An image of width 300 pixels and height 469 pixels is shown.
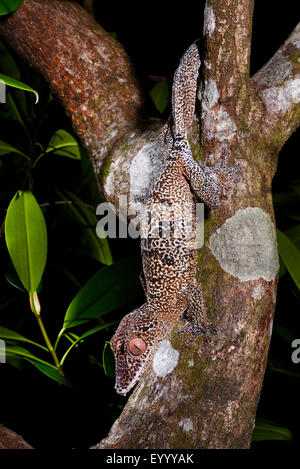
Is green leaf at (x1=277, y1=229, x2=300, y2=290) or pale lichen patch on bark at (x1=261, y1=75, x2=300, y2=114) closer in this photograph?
Answer: pale lichen patch on bark at (x1=261, y1=75, x2=300, y2=114)

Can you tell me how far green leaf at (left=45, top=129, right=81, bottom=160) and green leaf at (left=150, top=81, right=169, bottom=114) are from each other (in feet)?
2.44

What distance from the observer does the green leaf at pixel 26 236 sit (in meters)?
2.34

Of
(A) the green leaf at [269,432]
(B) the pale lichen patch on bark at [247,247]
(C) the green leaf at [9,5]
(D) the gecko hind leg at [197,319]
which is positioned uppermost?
(C) the green leaf at [9,5]

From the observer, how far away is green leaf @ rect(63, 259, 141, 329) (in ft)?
8.42

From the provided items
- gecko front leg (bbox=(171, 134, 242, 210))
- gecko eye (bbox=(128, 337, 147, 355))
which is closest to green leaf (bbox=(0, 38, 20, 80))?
gecko front leg (bbox=(171, 134, 242, 210))

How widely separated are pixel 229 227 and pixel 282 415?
1.79 meters

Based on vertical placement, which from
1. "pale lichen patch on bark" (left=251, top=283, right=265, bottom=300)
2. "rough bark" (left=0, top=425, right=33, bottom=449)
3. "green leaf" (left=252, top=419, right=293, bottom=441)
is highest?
"pale lichen patch on bark" (left=251, top=283, right=265, bottom=300)

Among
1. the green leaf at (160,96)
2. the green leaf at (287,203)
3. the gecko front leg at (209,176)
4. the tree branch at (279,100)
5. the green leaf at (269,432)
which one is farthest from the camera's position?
the green leaf at (160,96)

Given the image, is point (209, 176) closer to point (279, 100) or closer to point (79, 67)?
point (279, 100)

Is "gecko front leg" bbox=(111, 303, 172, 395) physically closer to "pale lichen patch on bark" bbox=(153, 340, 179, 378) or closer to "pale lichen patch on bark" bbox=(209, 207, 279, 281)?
"pale lichen patch on bark" bbox=(153, 340, 179, 378)

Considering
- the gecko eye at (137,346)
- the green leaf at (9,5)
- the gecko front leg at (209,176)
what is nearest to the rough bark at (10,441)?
the gecko eye at (137,346)

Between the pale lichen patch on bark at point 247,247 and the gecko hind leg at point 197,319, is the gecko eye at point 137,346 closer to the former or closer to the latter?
the gecko hind leg at point 197,319

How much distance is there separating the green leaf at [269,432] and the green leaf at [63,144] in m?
2.40

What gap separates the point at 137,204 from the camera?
2561 mm
